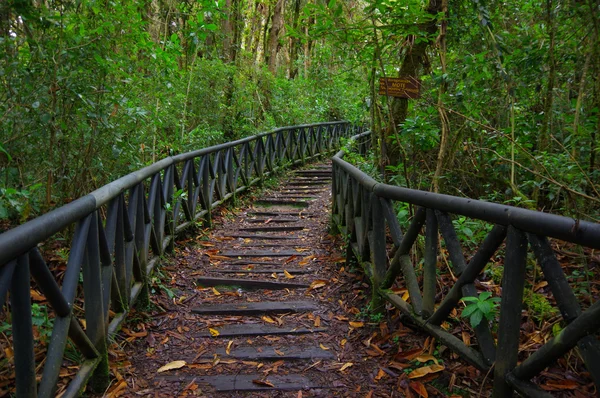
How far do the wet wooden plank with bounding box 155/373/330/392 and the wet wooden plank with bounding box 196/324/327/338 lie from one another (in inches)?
25.2

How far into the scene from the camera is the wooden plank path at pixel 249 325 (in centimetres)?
309

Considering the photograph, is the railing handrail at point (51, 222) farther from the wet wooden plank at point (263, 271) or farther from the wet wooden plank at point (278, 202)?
the wet wooden plank at point (278, 202)

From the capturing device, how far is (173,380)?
10.2 feet

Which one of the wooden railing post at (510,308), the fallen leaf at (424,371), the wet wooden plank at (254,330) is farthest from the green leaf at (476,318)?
the wet wooden plank at (254,330)

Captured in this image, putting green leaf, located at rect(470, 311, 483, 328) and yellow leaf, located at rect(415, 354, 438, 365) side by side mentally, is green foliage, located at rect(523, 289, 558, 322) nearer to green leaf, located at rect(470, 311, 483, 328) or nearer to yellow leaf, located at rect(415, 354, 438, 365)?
yellow leaf, located at rect(415, 354, 438, 365)

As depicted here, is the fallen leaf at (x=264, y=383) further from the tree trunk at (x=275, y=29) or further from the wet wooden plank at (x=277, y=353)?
the tree trunk at (x=275, y=29)

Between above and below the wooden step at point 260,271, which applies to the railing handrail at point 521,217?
above

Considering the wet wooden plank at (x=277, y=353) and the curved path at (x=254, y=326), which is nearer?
the curved path at (x=254, y=326)

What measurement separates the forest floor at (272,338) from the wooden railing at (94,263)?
29 centimetres

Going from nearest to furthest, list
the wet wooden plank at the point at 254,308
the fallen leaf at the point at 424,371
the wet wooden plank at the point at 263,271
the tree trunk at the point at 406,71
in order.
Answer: the fallen leaf at the point at 424,371 < the wet wooden plank at the point at 254,308 < the wet wooden plank at the point at 263,271 < the tree trunk at the point at 406,71

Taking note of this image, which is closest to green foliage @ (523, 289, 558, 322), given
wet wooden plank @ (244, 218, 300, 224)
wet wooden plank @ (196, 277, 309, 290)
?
wet wooden plank @ (196, 277, 309, 290)

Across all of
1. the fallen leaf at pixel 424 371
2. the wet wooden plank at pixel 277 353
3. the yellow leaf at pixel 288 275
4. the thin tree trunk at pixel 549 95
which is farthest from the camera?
the yellow leaf at pixel 288 275

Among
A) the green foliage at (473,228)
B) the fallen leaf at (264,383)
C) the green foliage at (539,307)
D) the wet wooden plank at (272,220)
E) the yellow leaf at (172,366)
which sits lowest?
the wet wooden plank at (272,220)

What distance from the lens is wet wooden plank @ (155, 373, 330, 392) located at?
117 inches
